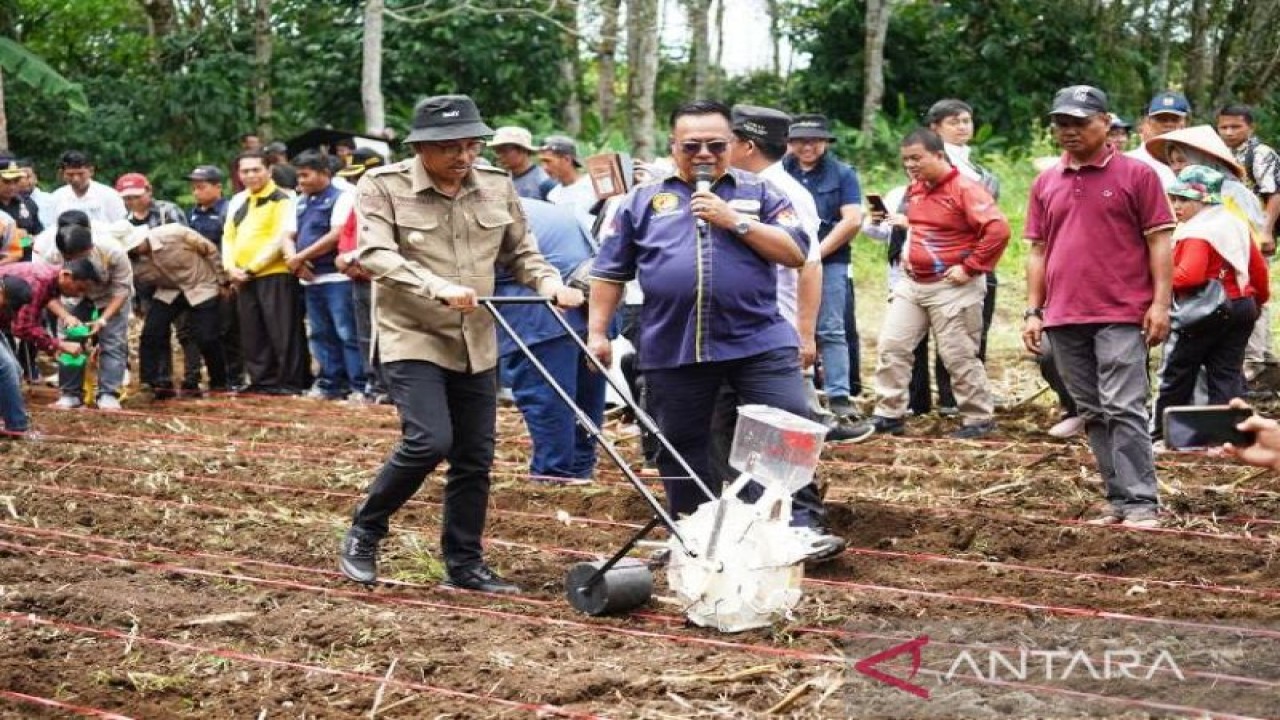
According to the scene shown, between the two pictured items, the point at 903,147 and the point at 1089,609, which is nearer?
the point at 1089,609

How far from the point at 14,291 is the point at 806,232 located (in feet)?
21.5

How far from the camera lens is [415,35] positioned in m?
22.2

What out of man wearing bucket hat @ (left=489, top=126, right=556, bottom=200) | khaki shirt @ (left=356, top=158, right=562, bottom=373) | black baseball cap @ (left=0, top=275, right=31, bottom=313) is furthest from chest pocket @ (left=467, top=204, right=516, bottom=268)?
black baseball cap @ (left=0, top=275, right=31, bottom=313)

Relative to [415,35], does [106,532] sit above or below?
below

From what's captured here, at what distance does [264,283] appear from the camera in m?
13.1

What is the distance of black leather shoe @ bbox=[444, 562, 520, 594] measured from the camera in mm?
6652

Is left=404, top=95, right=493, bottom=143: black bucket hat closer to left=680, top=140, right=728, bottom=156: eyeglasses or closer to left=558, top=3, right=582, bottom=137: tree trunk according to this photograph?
left=680, top=140, right=728, bottom=156: eyeglasses

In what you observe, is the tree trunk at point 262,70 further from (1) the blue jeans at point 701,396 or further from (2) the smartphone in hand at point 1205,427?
(2) the smartphone in hand at point 1205,427

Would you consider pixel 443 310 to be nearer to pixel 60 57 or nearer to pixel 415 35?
pixel 415 35

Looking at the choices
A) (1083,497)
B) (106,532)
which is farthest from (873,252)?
(106,532)

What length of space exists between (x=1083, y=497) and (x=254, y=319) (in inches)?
294

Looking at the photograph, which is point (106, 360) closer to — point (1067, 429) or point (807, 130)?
point (807, 130)

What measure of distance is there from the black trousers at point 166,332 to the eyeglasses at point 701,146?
25.6 feet

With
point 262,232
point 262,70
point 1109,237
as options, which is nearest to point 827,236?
point 1109,237
